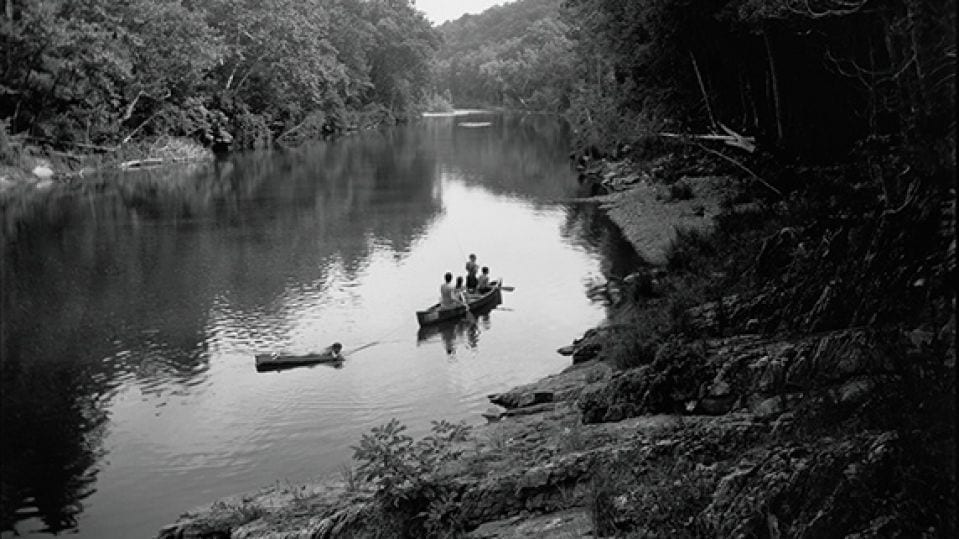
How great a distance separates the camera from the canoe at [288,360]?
20609mm

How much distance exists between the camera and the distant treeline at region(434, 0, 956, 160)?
847 centimetres

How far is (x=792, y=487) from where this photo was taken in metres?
7.37

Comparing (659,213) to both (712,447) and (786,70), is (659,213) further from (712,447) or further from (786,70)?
(712,447)

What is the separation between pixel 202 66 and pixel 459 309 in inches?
1916

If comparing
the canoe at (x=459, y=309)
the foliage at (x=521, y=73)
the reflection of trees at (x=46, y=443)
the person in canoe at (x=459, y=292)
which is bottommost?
the reflection of trees at (x=46, y=443)

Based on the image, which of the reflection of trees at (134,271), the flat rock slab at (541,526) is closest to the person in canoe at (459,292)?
the reflection of trees at (134,271)

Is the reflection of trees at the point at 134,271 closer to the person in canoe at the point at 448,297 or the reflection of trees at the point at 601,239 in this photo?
the person in canoe at the point at 448,297

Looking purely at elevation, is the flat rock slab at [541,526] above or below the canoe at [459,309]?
above

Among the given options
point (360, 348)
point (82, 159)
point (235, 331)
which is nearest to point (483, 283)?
point (360, 348)

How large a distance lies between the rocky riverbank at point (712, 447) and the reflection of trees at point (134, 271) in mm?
5495

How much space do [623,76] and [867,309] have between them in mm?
25328

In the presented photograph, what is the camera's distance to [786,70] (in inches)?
938

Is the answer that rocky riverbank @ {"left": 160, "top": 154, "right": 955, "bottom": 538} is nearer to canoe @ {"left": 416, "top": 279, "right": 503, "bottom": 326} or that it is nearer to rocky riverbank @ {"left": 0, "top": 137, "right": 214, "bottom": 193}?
canoe @ {"left": 416, "top": 279, "right": 503, "bottom": 326}

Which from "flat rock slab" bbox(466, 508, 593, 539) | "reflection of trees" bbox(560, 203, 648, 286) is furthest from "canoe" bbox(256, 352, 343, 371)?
"flat rock slab" bbox(466, 508, 593, 539)
